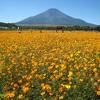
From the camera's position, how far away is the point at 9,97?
21.5 feet

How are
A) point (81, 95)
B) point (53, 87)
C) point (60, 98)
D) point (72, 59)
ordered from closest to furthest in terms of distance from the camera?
1. point (60, 98)
2. point (81, 95)
3. point (53, 87)
4. point (72, 59)

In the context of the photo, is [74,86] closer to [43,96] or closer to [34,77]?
[43,96]

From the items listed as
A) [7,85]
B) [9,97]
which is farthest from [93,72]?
[9,97]

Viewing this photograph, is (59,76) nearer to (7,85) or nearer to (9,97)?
(7,85)

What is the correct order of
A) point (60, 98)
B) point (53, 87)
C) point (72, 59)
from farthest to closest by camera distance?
point (72, 59) → point (53, 87) → point (60, 98)

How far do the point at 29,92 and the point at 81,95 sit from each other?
1024 mm

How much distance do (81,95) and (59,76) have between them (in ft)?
3.80

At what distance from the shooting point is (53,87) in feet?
24.5

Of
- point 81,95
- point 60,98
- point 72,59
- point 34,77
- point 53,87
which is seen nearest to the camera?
point 60,98

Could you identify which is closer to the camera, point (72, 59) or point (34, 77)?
point (34, 77)

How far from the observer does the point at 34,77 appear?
8.07 meters

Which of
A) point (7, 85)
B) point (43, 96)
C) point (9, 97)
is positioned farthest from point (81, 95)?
point (7, 85)

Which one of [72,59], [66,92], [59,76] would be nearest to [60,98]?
[66,92]

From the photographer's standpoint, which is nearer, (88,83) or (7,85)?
(88,83)
